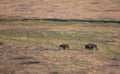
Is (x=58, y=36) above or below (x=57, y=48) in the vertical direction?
below

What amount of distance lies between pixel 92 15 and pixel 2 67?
80.7 feet

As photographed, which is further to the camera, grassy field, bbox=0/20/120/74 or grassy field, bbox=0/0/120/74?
grassy field, bbox=0/0/120/74

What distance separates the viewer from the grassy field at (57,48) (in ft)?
63.1

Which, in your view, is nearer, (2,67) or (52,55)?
(2,67)

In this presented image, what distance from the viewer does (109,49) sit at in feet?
78.6

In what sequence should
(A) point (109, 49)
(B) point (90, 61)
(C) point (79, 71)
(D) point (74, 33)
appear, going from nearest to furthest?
(C) point (79, 71), (B) point (90, 61), (A) point (109, 49), (D) point (74, 33)

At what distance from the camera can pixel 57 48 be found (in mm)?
24438

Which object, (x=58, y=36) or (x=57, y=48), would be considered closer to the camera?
(x=57, y=48)

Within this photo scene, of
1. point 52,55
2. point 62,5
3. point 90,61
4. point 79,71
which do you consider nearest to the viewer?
point 79,71

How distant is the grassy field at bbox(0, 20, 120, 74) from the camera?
63.1 feet

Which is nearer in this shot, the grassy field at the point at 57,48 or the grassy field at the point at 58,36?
the grassy field at the point at 57,48

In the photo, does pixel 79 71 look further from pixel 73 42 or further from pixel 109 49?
pixel 73 42

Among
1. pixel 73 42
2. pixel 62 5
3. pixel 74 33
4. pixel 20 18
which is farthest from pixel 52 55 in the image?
pixel 62 5

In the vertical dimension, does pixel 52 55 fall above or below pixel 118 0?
above
